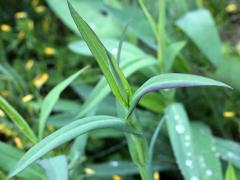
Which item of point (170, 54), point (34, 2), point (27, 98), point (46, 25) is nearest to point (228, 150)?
point (170, 54)

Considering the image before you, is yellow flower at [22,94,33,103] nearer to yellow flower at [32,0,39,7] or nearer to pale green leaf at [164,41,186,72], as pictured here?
pale green leaf at [164,41,186,72]

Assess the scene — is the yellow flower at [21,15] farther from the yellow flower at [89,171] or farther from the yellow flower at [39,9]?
the yellow flower at [89,171]

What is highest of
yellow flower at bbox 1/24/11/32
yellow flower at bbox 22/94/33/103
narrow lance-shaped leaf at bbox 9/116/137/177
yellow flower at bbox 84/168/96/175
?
yellow flower at bbox 1/24/11/32

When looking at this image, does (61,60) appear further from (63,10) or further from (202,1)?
(202,1)

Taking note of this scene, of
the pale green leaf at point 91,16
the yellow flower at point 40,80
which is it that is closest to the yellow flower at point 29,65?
the yellow flower at point 40,80

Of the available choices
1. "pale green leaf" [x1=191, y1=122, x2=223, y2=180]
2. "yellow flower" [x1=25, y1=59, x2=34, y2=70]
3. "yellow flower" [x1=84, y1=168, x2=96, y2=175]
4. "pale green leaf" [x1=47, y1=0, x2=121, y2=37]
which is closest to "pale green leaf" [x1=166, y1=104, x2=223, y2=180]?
"pale green leaf" [x1=191, y1=122, x2=223, y2=180]

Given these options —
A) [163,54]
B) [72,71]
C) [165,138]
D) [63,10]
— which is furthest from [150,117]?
[63,10]
